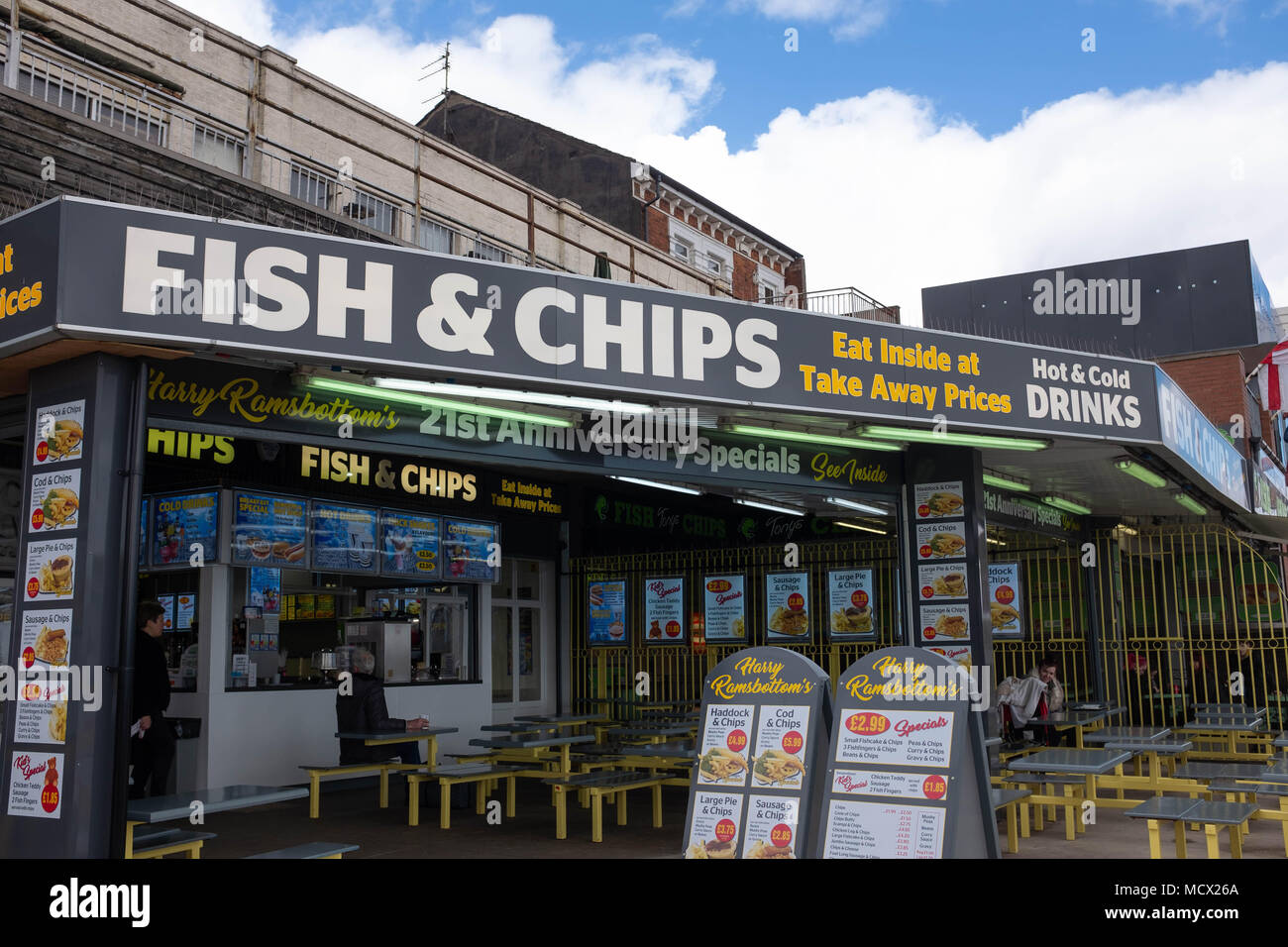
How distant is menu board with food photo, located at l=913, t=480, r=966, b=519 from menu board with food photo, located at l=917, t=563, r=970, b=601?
489 millimetres

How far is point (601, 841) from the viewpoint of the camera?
30.3 ft

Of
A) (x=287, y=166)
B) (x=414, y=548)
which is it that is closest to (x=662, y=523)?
(x=414, y=548)

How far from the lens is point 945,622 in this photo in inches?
411

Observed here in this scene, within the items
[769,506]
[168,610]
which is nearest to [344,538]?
[168,610]

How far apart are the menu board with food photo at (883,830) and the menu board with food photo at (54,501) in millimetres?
4665

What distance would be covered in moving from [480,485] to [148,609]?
6.71 metres

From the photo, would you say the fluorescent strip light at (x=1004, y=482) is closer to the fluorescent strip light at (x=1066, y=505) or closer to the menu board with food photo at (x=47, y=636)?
the fluorescent strip light at (x=1066, y=505)

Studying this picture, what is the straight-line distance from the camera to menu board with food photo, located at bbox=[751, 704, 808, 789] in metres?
6.16

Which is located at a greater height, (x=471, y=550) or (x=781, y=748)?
(x=471, y=550)

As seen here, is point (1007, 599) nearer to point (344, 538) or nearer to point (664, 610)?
point (664, 610)

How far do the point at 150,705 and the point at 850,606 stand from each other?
9.59 meters

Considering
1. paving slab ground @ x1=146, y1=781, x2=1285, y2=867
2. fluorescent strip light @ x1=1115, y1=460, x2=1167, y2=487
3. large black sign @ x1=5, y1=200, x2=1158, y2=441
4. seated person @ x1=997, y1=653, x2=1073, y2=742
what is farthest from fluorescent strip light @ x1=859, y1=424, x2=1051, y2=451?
paving slab ground @ x1=146, y1=781, x2=1285, y2=867

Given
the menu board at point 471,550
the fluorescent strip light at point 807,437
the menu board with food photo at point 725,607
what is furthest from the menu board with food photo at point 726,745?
the menu board with food photo at point 725,607
